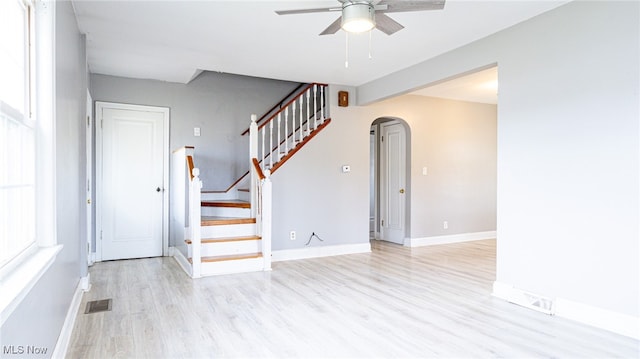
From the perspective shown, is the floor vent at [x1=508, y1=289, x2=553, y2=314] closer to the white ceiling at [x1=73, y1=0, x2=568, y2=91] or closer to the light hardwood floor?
the light hardwood floor

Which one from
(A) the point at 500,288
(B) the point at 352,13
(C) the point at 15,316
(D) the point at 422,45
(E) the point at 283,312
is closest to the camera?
(C) the point at 15,316

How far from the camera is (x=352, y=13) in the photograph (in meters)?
2.56

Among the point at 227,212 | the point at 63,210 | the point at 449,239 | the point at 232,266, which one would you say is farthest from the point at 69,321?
the point at 449,239

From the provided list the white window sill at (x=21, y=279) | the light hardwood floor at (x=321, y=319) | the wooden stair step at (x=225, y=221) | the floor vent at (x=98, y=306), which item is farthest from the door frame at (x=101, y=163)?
the white window sill at (x=21, y=279)

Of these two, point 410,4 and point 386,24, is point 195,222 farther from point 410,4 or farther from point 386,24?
point 410,4

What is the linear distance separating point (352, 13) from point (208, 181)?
4170 mm

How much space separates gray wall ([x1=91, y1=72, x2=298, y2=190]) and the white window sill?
4035 mm

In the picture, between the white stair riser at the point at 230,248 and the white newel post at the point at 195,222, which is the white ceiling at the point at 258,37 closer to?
the white newel post at the point at 195,222

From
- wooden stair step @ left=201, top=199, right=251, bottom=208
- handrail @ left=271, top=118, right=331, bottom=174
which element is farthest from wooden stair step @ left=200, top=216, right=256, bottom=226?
handrail @ left=271, top=118, right=331, bottom=174

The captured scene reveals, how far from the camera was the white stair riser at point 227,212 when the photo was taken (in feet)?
17.7

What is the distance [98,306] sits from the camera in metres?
3.42

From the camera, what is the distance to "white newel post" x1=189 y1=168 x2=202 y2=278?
4.43m

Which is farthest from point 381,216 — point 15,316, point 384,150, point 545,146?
point 15,316

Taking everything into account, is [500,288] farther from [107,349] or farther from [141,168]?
[141,168]
